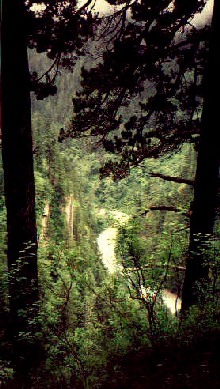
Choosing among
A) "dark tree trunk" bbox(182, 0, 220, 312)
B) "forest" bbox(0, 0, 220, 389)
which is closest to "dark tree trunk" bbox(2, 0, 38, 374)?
"forest" bbox(0, 0, 220, 389)

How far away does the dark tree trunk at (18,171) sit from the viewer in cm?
369

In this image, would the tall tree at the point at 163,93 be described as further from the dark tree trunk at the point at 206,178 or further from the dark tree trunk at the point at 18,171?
the dark tree trunk at the point at 18,171

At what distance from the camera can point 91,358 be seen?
428 cm

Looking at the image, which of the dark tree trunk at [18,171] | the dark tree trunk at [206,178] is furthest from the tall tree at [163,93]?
the dark tree trunk at [18,171]

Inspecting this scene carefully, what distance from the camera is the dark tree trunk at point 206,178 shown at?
430 centimetres

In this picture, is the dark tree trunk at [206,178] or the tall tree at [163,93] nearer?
the dark tree trunk at [206,178]

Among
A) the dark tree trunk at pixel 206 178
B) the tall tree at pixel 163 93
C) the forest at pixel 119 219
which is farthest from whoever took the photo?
the tall tree at pixel 163 93

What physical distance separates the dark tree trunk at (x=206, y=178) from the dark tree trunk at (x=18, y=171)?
2.27 m

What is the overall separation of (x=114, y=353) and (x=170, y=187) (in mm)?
58363

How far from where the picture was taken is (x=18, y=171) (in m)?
4.02

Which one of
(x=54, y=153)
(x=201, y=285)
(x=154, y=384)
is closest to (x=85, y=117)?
(x=201, y=285)

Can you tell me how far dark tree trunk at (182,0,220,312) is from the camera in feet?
14.1

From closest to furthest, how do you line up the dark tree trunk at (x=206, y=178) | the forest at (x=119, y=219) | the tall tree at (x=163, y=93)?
the forest at (x=119, y=219) < the dark tree trunk at (x=206, y=178) < the tall tree at (x=163, y=93)

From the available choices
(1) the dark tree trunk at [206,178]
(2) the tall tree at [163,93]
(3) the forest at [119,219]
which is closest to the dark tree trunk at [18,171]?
(3) the forest at [119,219]
